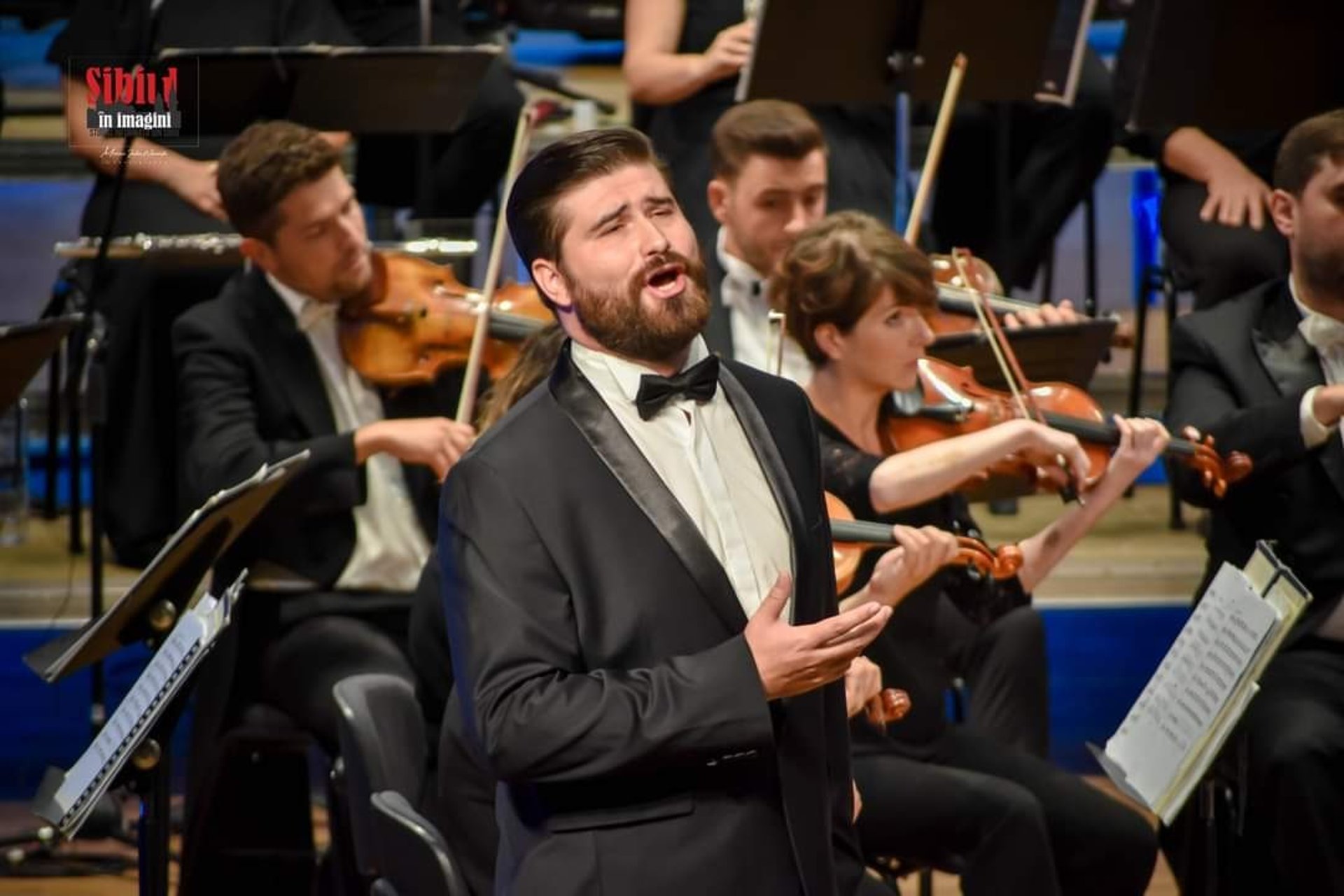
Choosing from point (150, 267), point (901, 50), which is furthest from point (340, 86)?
point (901, 50)

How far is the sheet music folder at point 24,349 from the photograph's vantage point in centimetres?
307

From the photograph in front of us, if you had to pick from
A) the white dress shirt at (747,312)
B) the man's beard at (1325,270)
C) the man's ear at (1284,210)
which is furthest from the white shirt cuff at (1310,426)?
the white dress shirt at (747,312)

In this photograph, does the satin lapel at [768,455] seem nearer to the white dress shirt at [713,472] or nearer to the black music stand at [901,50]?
the white dress shirt at [713,472]

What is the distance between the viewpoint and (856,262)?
135 inches

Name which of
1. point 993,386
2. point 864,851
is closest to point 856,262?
point 993,386

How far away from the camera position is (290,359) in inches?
151

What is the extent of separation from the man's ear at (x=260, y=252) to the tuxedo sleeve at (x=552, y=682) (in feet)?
5.82

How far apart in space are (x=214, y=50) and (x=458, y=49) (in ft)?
1.61

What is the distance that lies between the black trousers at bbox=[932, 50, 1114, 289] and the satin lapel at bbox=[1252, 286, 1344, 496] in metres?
1.41

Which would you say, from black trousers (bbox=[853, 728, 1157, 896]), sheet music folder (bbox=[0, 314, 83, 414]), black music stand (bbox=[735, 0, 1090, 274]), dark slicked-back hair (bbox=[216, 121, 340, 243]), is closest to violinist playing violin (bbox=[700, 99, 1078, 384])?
black music stand (bbox=[735, 0, 1090, 274])

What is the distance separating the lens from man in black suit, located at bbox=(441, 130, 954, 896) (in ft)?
6.71

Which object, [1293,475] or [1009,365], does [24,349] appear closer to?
[1009,365]

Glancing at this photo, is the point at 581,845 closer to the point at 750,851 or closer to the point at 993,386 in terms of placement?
the point at 750,851

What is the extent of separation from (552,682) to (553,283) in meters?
0.46
